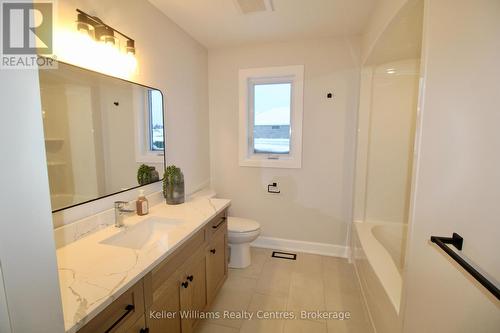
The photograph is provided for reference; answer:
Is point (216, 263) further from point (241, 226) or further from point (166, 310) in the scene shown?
point (166, 310)

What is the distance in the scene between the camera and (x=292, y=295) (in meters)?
2.14

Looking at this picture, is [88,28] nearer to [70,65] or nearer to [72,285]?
[70,65]

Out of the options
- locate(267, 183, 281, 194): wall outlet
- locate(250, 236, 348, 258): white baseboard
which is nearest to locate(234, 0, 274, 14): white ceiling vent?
locate(267, 183, 281, 194): wall outlet

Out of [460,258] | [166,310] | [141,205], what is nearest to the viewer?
[460,258]

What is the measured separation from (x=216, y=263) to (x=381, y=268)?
50.6 inches

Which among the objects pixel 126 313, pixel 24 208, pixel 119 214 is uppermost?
pixel 24 208

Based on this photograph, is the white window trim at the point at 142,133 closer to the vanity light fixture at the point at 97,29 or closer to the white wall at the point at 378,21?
the vanity light fixture at the point at 97,29

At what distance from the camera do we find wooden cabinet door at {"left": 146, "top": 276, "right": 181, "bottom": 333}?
117 centimetres

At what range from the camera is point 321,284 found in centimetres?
230

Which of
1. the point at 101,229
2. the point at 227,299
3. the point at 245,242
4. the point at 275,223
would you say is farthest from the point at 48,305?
the point at 275,223

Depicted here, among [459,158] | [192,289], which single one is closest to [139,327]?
[192,289]

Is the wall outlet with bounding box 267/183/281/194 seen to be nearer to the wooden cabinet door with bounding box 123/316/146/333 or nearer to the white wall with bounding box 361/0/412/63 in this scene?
the white wall with bounding box 361/0/412/63

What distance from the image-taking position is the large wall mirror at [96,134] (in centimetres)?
125

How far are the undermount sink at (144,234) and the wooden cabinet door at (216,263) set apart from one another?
1.21ft
